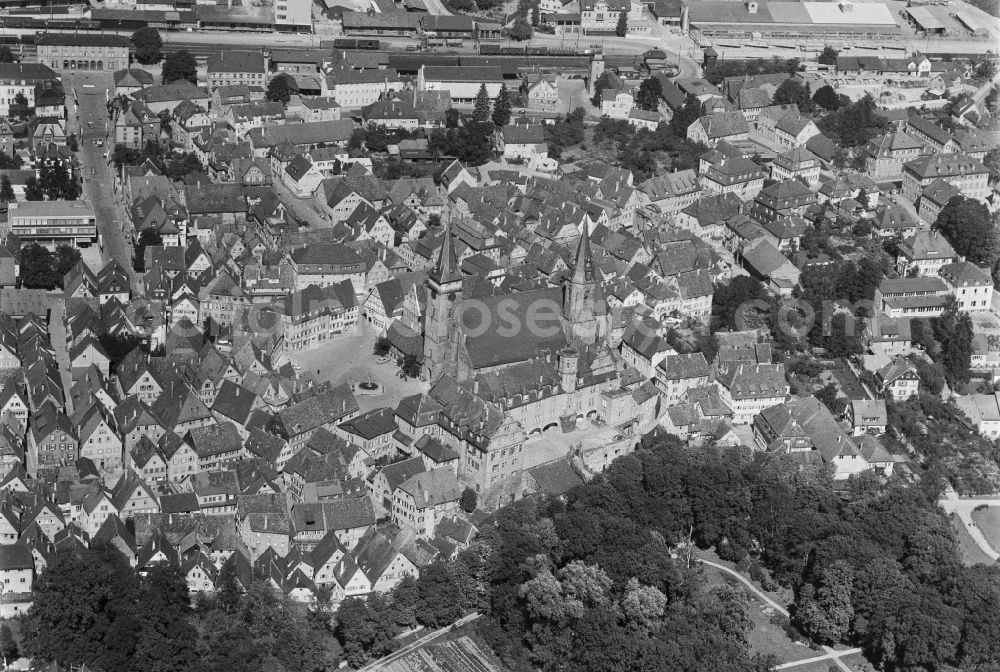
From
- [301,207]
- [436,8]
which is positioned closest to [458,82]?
[436,8]

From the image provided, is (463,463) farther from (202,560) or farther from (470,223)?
(470,223)

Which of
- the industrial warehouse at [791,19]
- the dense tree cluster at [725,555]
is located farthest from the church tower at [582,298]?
the industrial warehouse at [791,19]

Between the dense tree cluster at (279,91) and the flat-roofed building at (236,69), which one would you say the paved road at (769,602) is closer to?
the dense tree cluster at (279,91)

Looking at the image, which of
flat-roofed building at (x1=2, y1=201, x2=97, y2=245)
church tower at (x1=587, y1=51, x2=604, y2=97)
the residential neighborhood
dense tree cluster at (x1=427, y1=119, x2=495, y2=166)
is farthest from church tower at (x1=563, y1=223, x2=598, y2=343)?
church tower at (x1=587, y1=51, x2=604, y2=97)

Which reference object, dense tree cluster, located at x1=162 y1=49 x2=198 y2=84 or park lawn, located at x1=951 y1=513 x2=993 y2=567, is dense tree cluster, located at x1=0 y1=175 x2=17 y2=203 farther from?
park lawn, located at x1=951 y1=513 x2=993 y2=567

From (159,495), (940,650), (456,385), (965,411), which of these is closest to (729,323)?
(965,411)
